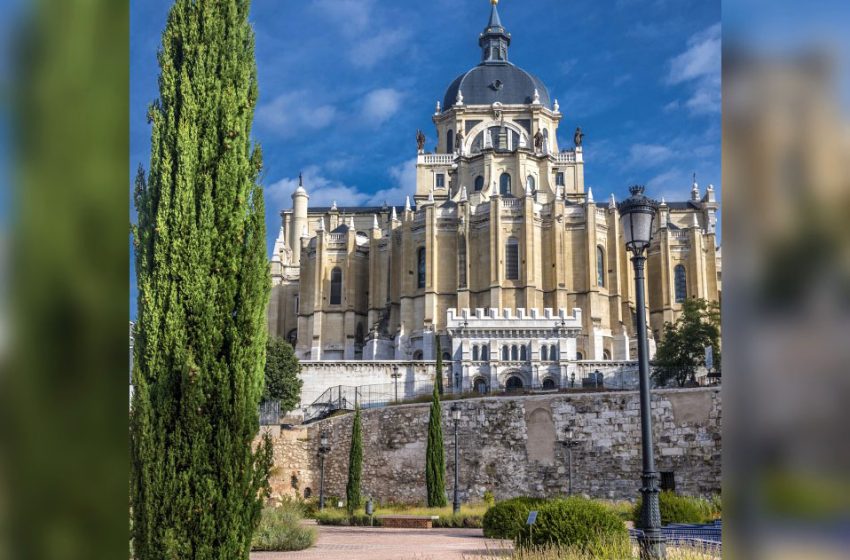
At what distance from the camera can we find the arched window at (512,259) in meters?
49.9

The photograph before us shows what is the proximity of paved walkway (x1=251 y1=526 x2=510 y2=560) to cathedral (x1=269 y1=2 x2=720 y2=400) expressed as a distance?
24.9 m

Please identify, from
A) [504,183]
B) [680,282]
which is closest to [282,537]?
[680,282]

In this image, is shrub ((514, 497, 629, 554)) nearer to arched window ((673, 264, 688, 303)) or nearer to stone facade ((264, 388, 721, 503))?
stone facade ((264, 388, 721, 503))

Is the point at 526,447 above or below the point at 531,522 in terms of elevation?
below

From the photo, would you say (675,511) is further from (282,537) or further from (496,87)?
(496,87)

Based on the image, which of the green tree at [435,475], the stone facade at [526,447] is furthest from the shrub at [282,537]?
the green tree at [435,475]

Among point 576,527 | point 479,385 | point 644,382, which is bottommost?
point 576,527

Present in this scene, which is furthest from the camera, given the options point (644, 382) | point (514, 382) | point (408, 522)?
point (514, 382)

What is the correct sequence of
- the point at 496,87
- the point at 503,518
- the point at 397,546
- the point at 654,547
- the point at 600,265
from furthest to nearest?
the point at 496,87, the point at 600,265, the point at 503,518, the point at 397,546, the point at 654,547

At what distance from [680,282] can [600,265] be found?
221 inches

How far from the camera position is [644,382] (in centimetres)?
848

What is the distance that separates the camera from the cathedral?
44.4 meters
